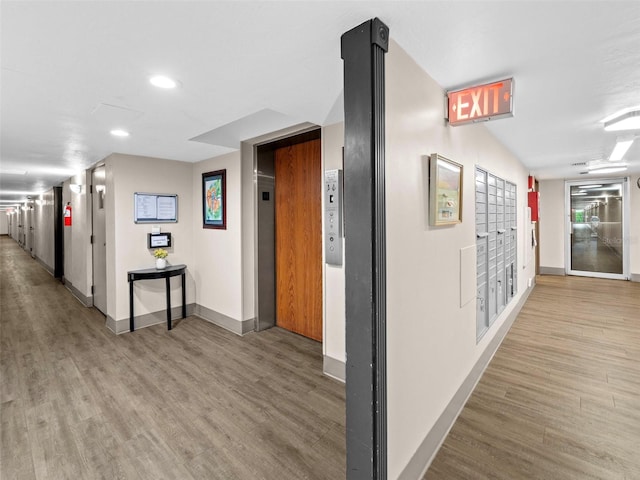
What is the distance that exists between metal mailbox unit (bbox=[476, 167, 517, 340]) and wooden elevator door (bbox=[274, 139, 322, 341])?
162 centimetres

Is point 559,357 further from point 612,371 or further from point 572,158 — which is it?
point 572,158

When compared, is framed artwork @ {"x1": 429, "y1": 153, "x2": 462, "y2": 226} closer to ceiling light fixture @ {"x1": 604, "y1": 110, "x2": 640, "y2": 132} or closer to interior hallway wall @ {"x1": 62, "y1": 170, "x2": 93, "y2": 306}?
ceiling light fixture @ {"x1": 604, "y1": 110, "x2": 640, "y2": 132}

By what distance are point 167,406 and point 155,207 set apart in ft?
8.87

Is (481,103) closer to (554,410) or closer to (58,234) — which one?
(554,410)

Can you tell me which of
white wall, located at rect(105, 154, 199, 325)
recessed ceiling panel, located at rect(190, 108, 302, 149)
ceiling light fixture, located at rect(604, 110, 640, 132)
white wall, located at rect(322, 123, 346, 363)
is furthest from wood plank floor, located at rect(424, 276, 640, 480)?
white wall, located at rect(105, 154, 199, 325)

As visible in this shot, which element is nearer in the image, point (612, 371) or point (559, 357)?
point (612, 371)

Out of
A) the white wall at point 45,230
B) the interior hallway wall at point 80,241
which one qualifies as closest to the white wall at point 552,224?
the interior hallway wall at point 80,241

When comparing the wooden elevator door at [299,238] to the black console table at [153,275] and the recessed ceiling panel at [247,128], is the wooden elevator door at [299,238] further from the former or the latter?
the black console table at [153,275]

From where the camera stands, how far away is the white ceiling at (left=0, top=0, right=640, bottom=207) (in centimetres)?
130

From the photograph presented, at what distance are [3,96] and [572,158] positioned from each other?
6429 millimetres

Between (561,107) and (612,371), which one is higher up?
(561,107)

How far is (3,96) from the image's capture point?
2.11 meters

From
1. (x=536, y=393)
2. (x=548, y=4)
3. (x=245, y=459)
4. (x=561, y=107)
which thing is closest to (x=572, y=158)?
(x=561, y=107)

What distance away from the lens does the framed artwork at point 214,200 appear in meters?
3.98
